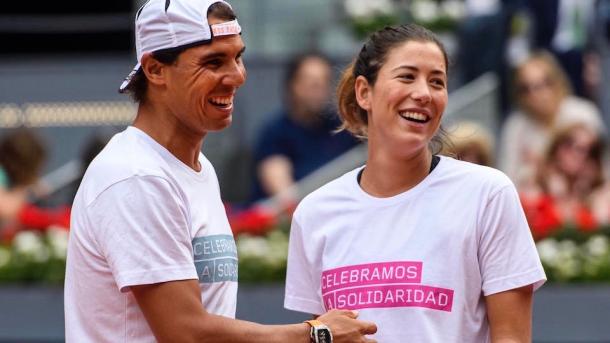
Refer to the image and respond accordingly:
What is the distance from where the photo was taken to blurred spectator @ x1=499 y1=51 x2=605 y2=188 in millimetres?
10031

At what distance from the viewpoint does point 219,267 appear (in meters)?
4.11

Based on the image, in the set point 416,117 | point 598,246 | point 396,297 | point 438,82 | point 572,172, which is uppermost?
point 572,172

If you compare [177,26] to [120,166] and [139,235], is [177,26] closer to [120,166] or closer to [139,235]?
[120,166]

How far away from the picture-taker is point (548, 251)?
26.6 feet

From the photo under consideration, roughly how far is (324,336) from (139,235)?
59cm

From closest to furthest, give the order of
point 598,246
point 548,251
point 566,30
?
point 548,251 → point 598,246 → point 566,30

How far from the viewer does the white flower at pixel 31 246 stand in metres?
8.48

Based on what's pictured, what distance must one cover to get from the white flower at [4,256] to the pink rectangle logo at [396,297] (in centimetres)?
479

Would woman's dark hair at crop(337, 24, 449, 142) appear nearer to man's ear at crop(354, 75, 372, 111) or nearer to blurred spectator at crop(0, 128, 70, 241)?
man's ear at crop(354, 75, 372, 111)

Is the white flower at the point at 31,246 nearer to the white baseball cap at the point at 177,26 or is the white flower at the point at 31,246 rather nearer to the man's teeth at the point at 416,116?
the white baseball cap at the point at 177,26

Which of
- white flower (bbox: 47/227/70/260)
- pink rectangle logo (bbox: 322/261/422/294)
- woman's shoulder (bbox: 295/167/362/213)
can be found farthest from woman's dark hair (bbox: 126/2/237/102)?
white flower (bbox: 47/227/70/260)

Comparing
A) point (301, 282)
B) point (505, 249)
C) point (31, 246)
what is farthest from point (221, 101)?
point (31, 246)

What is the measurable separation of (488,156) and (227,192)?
2642 mm

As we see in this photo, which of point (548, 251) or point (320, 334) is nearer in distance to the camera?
point (320, 334)
